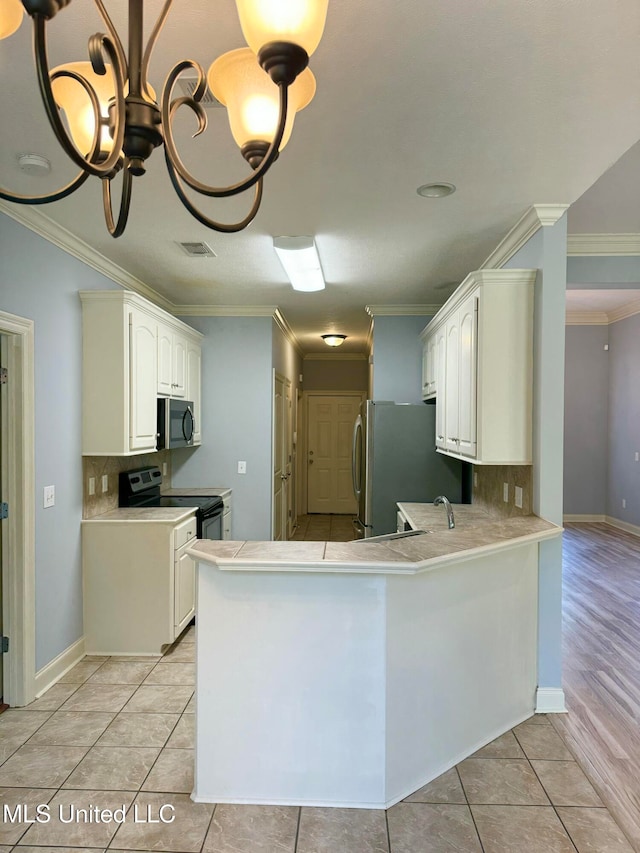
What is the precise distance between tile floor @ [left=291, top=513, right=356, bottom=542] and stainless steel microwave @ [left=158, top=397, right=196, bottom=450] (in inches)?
119

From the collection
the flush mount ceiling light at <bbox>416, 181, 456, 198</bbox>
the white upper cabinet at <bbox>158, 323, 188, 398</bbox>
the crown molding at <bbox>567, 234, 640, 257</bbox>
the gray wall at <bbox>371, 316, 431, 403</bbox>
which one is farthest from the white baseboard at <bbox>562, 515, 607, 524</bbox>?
the flush mount ceiling light at <bbox>416, 181, 456, 198</bbox>

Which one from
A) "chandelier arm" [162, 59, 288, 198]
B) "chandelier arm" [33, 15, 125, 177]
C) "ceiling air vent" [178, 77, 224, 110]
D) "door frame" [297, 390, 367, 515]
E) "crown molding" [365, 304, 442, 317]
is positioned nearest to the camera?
"chandelier arm" [33, 15, 125, 177]

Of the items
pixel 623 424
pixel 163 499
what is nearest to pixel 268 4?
pixel 163 499

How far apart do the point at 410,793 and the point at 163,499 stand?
291 centimetres

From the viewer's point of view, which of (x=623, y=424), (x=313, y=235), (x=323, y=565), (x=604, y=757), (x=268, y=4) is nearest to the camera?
(x=268, y=4)

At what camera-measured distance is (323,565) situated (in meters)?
2.06

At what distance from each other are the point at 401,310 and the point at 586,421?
419 centimetres

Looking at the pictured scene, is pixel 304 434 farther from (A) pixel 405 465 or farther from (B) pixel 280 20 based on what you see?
(B) pixel 280 20

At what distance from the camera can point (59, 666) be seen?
3.24 m

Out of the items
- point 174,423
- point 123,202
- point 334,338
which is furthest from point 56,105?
point 334,338

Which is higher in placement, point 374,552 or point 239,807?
point 374,552

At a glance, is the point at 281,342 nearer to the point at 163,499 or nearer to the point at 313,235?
the point at 163,499

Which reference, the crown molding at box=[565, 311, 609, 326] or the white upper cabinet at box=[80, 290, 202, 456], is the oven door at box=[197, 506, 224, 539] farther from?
the crown molding at box=[565, 311, 609, 326]

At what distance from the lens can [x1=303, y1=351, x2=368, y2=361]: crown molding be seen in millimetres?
8977
